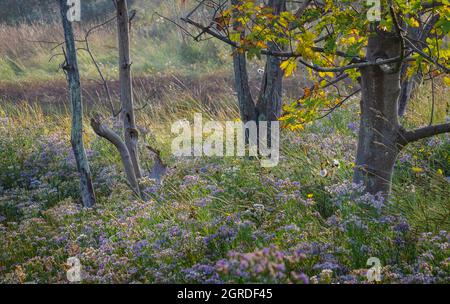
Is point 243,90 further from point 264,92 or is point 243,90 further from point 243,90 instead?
point 264,92

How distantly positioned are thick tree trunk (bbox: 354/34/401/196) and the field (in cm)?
24

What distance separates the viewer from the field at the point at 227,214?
438cm

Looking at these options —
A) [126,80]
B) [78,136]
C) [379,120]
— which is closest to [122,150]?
[78,136]

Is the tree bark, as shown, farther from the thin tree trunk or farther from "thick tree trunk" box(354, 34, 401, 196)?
"thick tree trunk" box(354, 34, 401, 196)

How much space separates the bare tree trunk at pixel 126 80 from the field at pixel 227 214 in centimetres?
43

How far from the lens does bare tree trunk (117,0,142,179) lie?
6.65 metres

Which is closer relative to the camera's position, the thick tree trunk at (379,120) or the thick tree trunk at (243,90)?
the thick tree trunk at (379,120)

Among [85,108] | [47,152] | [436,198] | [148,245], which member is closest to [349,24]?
[436,198]

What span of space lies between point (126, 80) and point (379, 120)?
2.84 m

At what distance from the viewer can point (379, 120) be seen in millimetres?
5238

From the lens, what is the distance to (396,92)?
17.2ft

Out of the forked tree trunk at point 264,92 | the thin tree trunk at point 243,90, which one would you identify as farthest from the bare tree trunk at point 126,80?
the thin tree trunk at point 243,90

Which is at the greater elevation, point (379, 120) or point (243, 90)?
point (243, 90)

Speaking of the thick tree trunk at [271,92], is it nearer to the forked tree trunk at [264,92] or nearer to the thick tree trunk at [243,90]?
the forked tree trunk at [264,92]
